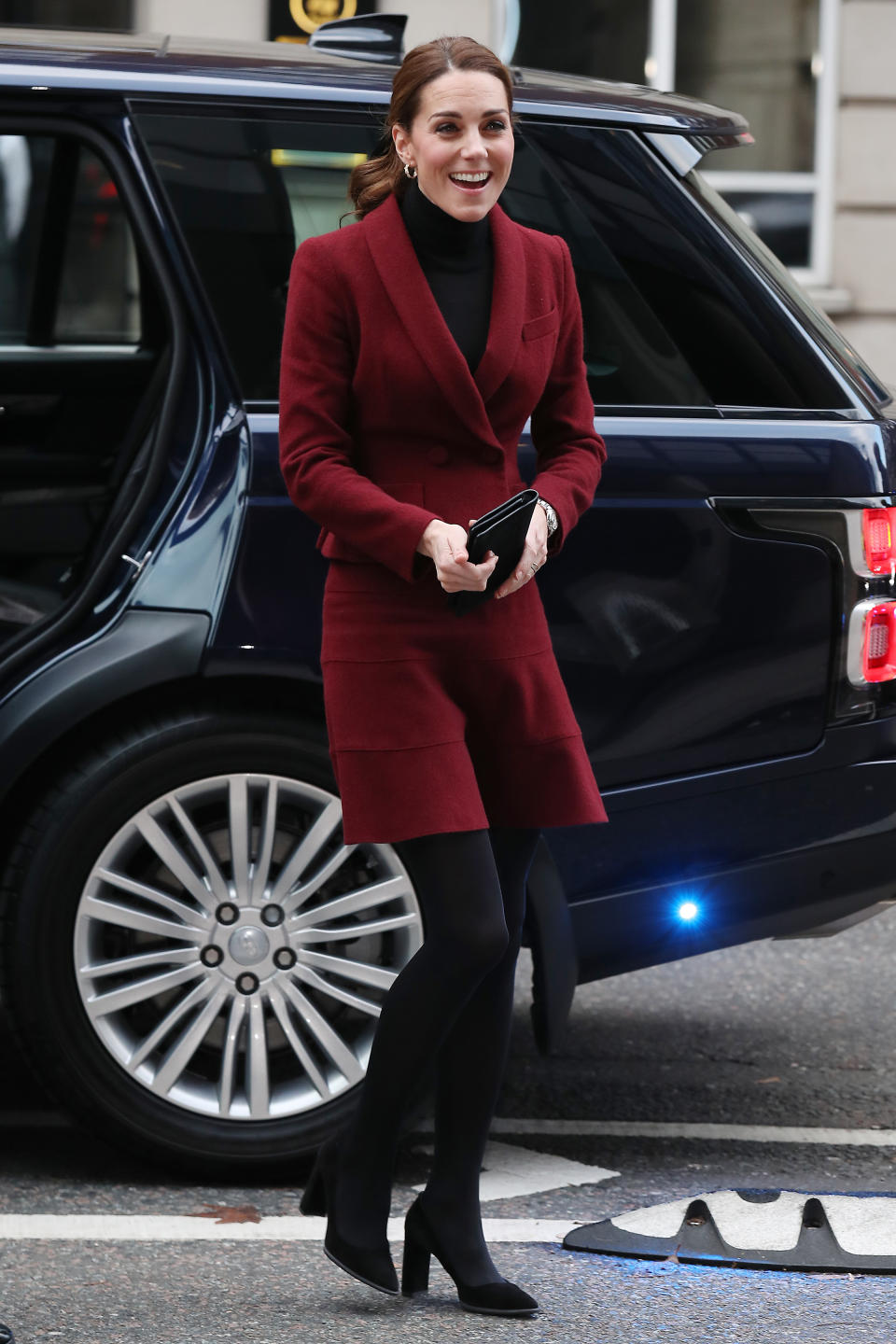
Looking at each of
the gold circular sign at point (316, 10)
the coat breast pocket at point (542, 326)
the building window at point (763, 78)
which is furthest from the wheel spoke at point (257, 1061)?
the building window at point (763, 78)

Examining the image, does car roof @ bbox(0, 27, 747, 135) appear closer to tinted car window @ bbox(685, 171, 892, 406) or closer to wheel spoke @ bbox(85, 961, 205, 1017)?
tinted car window @ bbox(685, 171, 892, 406)

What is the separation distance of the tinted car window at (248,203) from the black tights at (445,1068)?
1.09 meters

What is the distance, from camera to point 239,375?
365cm

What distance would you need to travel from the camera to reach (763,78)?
11555mm

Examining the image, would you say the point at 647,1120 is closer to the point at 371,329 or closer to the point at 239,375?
the point at 239,375

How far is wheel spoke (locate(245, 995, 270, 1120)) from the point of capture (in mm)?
3633

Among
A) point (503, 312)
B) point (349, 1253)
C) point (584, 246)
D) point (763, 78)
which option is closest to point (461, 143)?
point (503, 312)

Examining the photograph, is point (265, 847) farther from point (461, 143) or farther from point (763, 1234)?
point (461, 143)

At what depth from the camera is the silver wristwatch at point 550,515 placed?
2.94 m

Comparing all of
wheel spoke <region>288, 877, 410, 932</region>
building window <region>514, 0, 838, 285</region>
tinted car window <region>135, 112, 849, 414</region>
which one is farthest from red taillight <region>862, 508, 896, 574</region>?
building window <region>514, 0, 838, 285</region>

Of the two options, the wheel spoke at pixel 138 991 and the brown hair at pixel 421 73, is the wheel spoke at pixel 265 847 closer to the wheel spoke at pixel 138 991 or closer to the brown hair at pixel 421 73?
the wheel spoke at pixel 138 991

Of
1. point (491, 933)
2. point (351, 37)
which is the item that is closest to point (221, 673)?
point (491, 933)

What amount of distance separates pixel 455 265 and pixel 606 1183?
1743mm

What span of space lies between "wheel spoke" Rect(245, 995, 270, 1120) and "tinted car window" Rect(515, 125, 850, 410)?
1.24 metres
